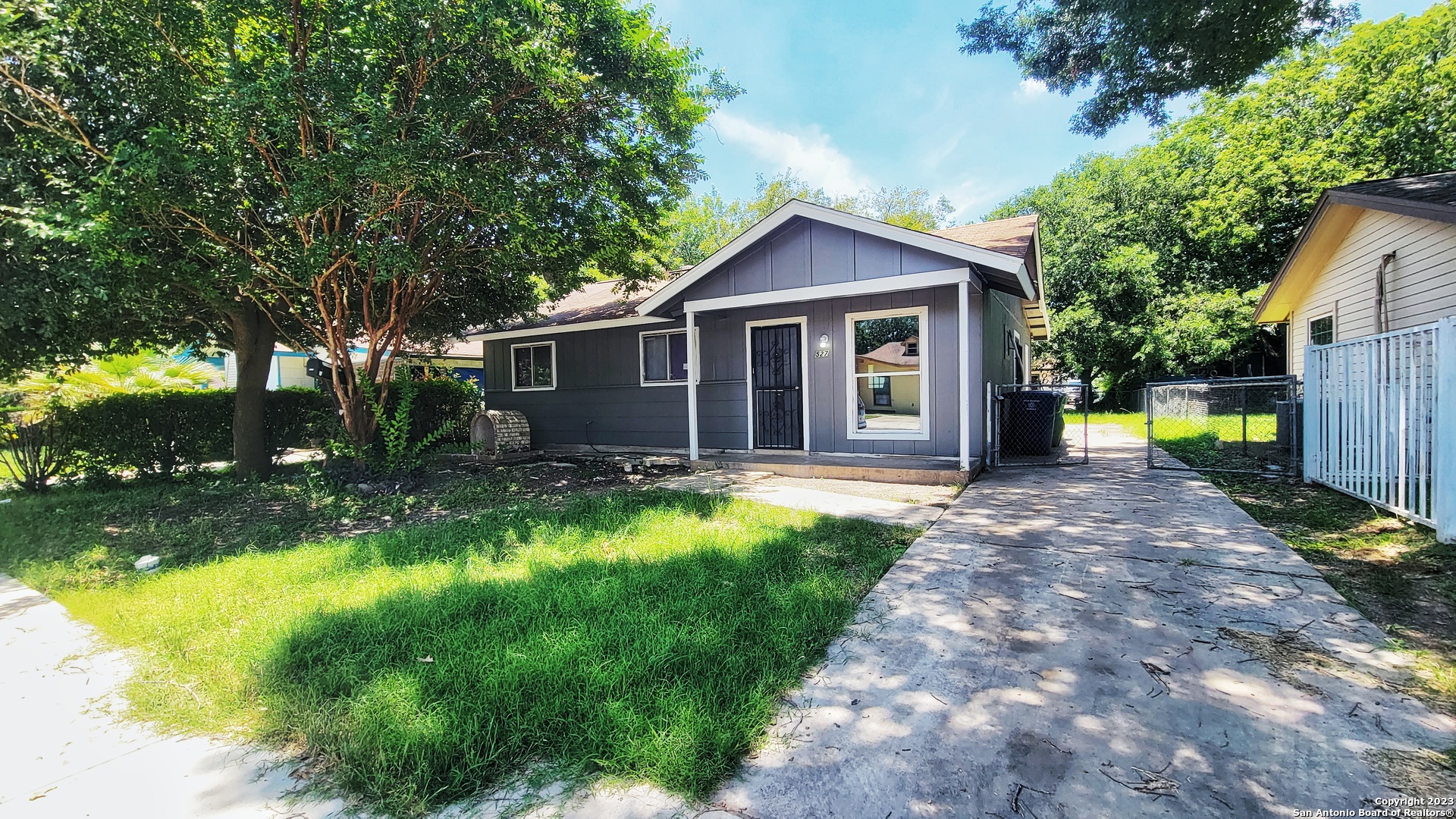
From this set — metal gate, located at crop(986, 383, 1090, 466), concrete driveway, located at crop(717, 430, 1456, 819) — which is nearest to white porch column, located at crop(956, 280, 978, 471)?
metal gate, located at crop(986, 383, 1090, 466)

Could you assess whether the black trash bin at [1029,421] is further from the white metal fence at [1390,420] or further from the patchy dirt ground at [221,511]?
the patchy dirt ground at [221,511]

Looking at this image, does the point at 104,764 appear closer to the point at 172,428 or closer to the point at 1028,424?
the point at 172,428

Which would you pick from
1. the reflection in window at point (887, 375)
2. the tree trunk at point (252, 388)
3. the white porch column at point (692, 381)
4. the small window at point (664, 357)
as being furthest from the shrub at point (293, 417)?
the reflection in window at point (887, 375)

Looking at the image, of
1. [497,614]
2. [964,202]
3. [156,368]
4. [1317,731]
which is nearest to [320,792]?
[497,614]

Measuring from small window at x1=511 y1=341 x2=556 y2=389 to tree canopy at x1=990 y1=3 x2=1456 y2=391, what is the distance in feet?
59.1

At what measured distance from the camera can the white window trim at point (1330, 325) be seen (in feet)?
29.3

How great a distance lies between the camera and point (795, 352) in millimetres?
8773

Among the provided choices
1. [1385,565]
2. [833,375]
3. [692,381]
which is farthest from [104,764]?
[833,375]

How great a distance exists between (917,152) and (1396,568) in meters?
25.6

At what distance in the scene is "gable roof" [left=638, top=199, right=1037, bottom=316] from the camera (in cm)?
650

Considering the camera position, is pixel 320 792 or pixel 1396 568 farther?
pixel 1396 568

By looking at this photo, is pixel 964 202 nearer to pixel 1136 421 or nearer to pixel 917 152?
pixel 917 152

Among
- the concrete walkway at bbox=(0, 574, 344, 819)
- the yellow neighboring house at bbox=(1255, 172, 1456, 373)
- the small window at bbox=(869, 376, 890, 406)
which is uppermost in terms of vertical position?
the yellow neighboring house at bbox=(1255, 172, 1456, 373)

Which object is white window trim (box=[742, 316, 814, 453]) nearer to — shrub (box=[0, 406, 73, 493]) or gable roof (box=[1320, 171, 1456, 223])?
gable roof (box=[1320, 171, 1456, 223])
